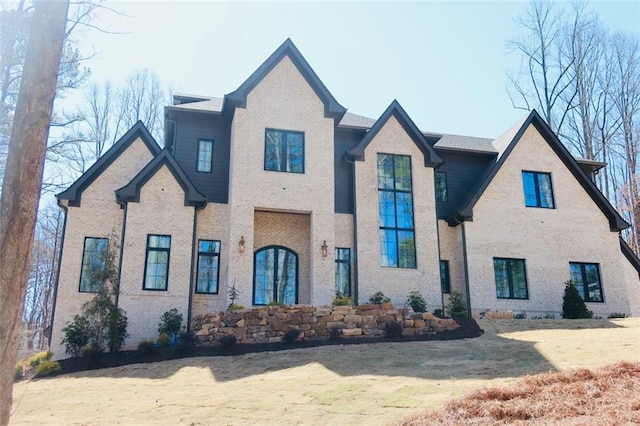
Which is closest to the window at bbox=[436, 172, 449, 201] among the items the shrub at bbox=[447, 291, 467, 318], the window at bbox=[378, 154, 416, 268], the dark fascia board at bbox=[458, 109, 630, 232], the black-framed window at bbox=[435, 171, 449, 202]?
the black-framed window at bbox=[435, 171, 449, 202]

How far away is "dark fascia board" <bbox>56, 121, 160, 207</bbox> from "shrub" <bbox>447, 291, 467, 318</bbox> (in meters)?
11.9

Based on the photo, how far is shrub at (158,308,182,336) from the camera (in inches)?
697

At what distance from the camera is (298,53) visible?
21.2 meters

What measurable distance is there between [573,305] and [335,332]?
9313mm

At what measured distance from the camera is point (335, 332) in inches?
647

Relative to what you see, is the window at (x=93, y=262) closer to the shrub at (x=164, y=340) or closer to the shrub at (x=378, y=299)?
the shrub at (x=164, y=340)

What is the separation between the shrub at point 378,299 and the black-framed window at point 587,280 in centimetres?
771

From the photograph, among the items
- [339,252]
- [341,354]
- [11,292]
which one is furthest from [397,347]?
[11,292]

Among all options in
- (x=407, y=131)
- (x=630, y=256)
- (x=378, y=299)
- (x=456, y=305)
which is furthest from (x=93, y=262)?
(x=630, y=256)

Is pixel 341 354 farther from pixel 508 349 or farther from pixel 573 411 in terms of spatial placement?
pixel 573 411

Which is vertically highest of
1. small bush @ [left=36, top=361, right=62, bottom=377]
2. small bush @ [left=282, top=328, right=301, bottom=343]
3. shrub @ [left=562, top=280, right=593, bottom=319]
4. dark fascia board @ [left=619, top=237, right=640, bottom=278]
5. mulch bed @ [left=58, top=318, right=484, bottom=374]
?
dark fascia board @ [left=619, top=237, right=640, bottom=278]

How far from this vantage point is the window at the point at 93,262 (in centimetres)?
1709

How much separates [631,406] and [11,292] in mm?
7196

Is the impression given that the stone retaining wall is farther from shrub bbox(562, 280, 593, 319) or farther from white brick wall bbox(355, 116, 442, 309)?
shrub bbox(562, 280, 593, 319)
